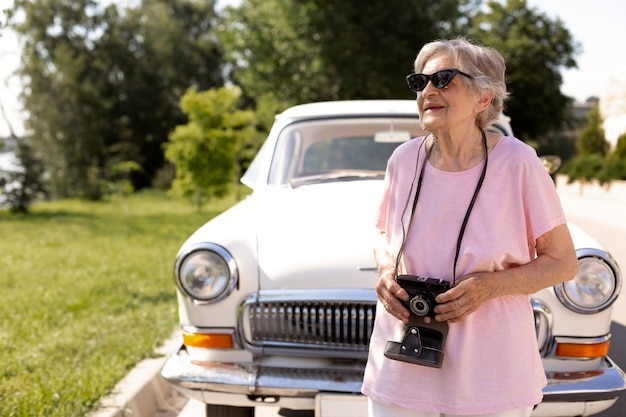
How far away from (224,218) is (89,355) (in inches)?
69.0

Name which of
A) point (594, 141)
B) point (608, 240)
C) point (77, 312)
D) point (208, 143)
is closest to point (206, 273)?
point (77, 312)

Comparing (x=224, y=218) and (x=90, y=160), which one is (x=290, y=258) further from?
(x=90, y=160)

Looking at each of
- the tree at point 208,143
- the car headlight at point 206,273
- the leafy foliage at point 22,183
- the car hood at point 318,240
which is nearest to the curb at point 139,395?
the car headlight at point 206,273

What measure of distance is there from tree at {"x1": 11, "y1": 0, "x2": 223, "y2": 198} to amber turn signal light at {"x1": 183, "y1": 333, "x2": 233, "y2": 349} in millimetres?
22256

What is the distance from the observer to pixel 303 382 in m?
2.86

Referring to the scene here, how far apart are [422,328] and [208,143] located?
48.4ft

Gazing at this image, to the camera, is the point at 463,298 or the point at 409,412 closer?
the point at 463,298

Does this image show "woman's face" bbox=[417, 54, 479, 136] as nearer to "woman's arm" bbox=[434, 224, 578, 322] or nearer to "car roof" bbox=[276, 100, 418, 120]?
"woman's arm" bbox=[434, 224, 578, 322]

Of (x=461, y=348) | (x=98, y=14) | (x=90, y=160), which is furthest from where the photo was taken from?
(x=98, y=14)

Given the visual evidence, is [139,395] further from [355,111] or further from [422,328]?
[422,328]

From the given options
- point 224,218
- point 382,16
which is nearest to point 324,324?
point 224,218

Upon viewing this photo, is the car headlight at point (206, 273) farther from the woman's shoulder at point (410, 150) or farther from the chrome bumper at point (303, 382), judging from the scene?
the woman's shoulder at point (410, 150)

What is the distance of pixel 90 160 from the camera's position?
1251 inches

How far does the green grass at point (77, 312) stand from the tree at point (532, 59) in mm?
27453
